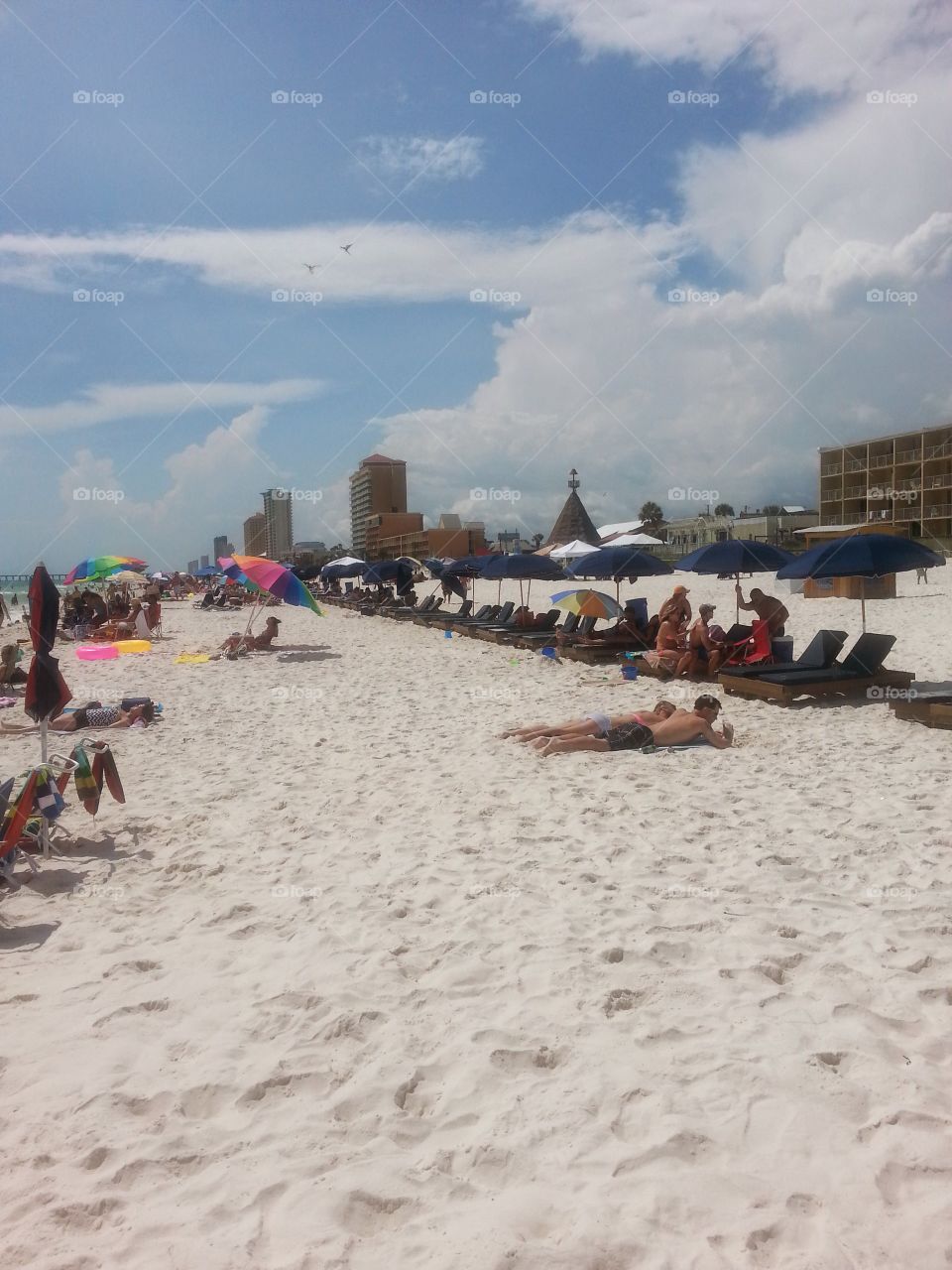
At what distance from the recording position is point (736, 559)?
1092cm

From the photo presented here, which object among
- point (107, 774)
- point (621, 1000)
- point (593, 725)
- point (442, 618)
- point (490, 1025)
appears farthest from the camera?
point (442, 618)

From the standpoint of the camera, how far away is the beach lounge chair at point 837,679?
9047mm

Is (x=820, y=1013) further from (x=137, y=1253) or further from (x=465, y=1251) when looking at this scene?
(x=137, y=1253)

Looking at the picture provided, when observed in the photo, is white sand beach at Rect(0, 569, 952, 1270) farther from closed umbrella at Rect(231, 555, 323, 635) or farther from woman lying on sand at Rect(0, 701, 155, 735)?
closed umbrella at Rect(231, 555, 323, 635)

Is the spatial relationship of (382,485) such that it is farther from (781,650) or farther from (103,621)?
(781,650)

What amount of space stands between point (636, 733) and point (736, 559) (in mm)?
4624

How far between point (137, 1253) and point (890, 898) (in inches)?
133

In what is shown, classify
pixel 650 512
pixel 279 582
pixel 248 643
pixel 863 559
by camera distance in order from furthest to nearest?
pixel 650 512 → pixel 248 643 → pixel 279 582 → pixel 863 559

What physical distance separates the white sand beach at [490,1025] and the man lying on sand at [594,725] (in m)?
0.83

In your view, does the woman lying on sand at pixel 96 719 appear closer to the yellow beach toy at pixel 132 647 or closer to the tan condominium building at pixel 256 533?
the yellow beach toy at pixel 132 647

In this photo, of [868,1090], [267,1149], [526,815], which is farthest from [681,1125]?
[526,815]

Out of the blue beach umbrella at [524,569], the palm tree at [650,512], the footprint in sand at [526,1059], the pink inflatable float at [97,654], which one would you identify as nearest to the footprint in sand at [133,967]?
the footprint in sand at [526,1059]

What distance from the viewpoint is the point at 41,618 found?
4.82 metres

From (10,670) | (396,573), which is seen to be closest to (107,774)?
(10,670)
